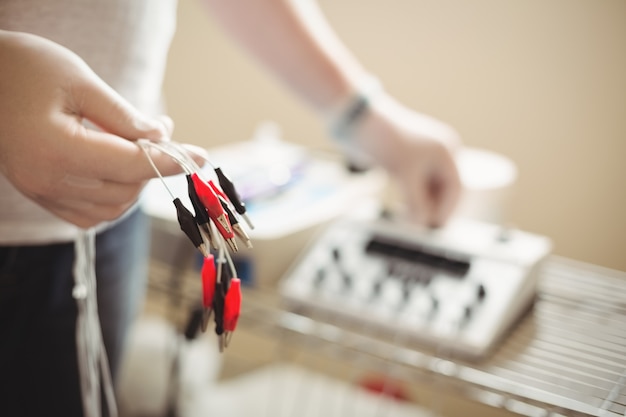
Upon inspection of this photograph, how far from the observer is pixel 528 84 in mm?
1242

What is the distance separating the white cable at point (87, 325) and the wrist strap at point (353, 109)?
363mm

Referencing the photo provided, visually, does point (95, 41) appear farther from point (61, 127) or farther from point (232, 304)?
point (232, 304)

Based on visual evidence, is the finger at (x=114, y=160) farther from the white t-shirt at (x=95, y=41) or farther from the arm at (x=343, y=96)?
the arm at (x=343, y=96)

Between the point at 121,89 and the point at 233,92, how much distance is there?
3.24 feet

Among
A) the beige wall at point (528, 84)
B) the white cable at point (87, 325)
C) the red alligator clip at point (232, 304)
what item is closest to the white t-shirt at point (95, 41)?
the white cable at point (87, 325)

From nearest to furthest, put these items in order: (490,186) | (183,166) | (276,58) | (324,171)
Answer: (183,166) < (276,58) < (490,186) < (324,171)

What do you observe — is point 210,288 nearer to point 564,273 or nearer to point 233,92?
point 564,273

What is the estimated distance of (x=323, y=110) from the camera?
0.87 m

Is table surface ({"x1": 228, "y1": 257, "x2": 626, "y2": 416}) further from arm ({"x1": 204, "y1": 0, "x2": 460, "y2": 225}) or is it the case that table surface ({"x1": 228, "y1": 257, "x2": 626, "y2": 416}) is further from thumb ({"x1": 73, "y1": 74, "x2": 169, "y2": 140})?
thumb ({"x1": 73, "y1": 74, "x2": 169, "y2": 140})

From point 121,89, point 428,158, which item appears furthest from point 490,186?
point 121,89

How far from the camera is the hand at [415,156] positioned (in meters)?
0.86

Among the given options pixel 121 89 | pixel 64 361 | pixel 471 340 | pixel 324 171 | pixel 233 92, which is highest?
pixel 233 92

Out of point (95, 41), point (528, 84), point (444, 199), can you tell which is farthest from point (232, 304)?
point (528, 84)

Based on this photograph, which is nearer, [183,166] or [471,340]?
[183,166]
